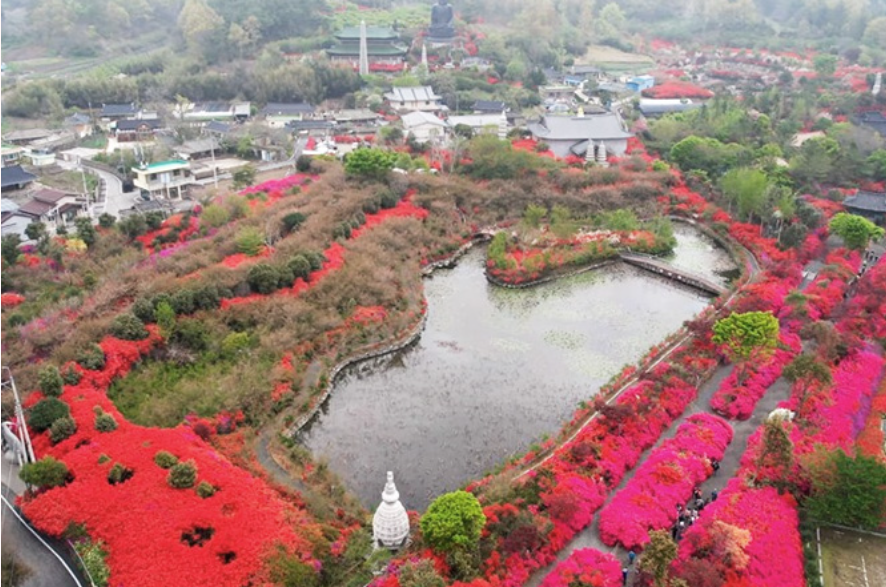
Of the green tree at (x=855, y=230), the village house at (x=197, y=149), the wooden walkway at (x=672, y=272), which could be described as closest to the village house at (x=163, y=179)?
the village house at (x=197, y=149)

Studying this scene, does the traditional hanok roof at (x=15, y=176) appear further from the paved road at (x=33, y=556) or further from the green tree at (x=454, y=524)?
the green tree at (x=454, y=524)

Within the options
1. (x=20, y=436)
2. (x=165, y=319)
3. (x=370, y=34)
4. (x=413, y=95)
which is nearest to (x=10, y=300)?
(x=165, y=319)

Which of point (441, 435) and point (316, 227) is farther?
point (316, 227)

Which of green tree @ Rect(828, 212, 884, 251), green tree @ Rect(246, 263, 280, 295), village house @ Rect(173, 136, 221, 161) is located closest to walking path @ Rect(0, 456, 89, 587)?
green tree @ Rect(246, 263, 280, 295)

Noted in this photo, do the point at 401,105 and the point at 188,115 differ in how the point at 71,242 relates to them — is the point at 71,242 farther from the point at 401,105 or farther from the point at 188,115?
the point at 401,105

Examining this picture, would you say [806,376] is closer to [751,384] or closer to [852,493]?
[751,384]

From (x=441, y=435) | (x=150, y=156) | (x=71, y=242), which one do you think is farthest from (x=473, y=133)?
(x=441, y=435)
